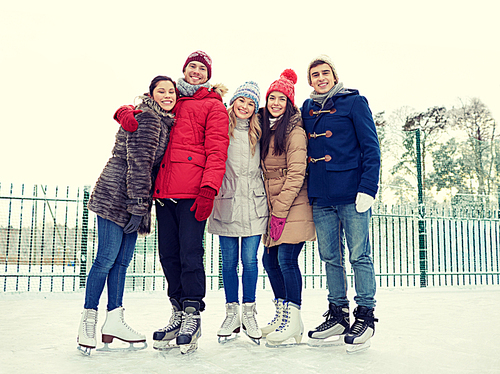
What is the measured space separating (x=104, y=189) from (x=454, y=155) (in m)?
13.7

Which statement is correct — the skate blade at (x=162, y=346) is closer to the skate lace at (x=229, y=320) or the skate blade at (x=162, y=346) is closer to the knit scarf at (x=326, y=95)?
the skate lace at (x=229, y=320)

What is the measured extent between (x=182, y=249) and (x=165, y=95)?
99 cm

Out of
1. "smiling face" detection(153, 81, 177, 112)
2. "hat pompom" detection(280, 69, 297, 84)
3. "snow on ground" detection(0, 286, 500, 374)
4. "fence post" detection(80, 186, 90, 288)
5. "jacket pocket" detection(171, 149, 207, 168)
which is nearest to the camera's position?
"snow on ground" detection(0, 286, 500, 374)

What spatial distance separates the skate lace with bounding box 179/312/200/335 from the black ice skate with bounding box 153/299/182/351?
0.52 feet

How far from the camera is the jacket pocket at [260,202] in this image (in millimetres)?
2813

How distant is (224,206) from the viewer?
9.18 feet

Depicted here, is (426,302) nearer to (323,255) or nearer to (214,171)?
(323,255)

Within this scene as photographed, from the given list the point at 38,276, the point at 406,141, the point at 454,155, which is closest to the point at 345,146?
the point at 38,276

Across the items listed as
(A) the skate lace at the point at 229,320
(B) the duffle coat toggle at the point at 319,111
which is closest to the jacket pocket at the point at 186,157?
(B) the duffle coat toggle at the point at 319,111

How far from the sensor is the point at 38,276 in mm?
6297

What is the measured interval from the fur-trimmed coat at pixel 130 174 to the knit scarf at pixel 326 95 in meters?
1.11

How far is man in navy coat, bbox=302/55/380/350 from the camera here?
8.53 ft

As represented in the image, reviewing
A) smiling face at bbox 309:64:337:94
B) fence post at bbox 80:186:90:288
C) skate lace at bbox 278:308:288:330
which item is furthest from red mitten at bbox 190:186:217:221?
fence post at bbox 80:186:90:288

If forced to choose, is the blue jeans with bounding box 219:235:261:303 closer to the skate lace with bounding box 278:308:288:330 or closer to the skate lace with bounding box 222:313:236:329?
the skate lace with bounding box 222:313:236:329
